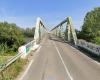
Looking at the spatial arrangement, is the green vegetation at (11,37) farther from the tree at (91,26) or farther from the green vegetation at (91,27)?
the green vegetation at (91,27)

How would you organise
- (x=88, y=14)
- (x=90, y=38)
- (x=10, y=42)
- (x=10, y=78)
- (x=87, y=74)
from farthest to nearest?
1. (x=88, y=14)
2. (x=90, y=38)
3. (x=10, y=42)
4. (x=87, y=74)
5. (x=10, y=78)

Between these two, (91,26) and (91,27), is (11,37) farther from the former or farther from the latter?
(91,26)

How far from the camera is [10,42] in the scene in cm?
5962

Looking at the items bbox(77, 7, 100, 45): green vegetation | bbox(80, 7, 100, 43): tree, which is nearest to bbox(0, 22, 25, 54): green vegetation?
bbox(80, 7, 100, 43): tree

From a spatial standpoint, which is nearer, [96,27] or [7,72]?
[7,72]

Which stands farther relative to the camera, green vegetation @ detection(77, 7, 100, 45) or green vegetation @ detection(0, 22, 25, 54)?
green vegetation @ detection(77, 7, 100, 45)

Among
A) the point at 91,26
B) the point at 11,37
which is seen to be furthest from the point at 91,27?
the point at 11,37

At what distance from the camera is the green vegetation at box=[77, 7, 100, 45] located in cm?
7762

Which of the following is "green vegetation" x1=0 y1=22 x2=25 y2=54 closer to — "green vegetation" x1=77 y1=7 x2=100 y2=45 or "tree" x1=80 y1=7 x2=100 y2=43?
"tree" x1=80 y1=7 x2=100 y2=43

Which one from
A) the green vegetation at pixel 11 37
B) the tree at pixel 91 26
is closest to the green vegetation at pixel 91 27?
the tree at pixel 91 26

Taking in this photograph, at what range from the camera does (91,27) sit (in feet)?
263

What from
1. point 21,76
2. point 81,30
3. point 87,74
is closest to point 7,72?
point 21,76

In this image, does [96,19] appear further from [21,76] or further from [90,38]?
[21,76]

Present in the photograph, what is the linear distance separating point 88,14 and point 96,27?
7.89 meters
